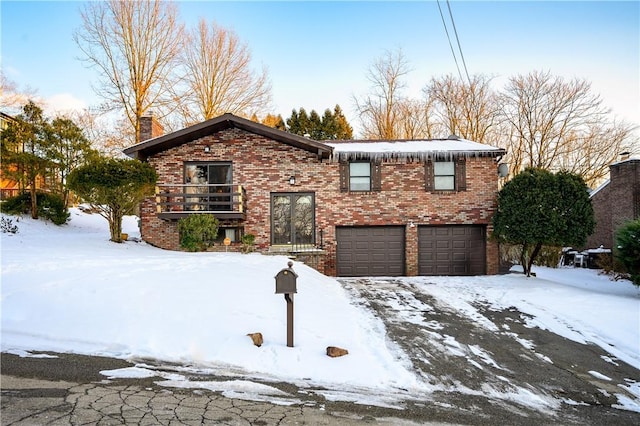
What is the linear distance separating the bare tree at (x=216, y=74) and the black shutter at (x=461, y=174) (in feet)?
50.1

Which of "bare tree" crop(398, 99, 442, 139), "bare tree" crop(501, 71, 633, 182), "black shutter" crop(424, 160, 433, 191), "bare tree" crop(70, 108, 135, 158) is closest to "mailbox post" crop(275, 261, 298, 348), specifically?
"black shutter" crop(424, 160, 433, 191)

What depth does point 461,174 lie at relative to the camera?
14.0 meters

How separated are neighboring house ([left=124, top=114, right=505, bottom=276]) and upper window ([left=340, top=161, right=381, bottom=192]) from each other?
0.04 m

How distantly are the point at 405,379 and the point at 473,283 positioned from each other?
27.6 feet

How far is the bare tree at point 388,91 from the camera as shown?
27672 millimetres

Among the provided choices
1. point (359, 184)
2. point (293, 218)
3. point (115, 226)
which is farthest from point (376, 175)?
point (115, 226)

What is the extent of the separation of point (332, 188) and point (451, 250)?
5328 mm

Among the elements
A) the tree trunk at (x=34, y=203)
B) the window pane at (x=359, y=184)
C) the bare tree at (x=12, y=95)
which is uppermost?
the bare tree at (x=12, y=95)

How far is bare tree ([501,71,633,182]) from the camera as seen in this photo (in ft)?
76.0

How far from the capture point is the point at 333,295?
8992 mm

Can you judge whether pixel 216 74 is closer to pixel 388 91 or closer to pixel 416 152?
pixel 388 91

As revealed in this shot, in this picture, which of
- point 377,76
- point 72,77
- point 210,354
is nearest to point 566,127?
point 377,76

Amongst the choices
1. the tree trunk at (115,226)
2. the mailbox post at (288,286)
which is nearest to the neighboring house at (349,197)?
the tree trunk at (115,226)

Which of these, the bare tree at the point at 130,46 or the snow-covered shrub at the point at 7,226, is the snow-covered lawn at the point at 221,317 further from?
the bare tree at the point at 130,46
